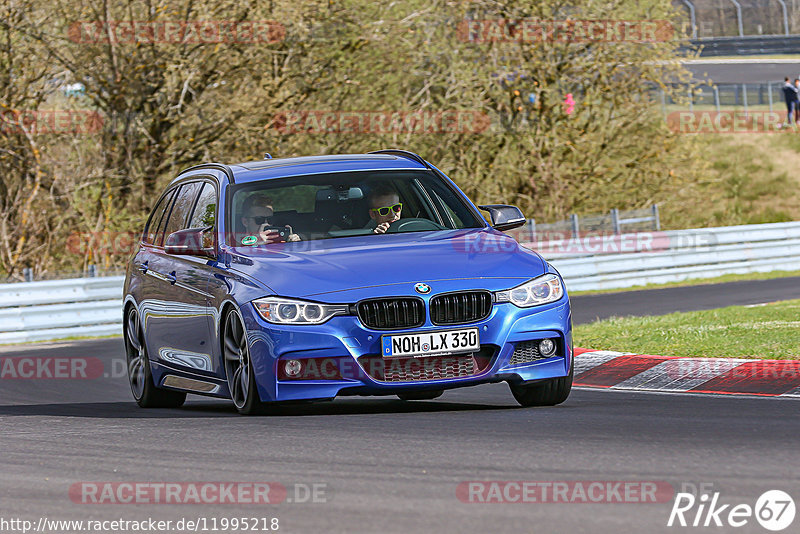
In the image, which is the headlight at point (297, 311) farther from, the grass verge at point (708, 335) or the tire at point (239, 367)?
the grass verge at point (708, 335)

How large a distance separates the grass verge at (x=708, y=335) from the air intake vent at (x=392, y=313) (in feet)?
12.1

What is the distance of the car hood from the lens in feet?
27.6

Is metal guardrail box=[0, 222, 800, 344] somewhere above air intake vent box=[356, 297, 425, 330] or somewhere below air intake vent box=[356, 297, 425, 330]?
below

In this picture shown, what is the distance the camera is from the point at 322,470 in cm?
668

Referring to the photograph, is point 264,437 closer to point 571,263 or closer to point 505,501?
point 505,501

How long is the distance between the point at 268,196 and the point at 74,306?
1235cm

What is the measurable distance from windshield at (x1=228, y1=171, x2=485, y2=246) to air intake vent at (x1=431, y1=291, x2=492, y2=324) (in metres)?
1.36

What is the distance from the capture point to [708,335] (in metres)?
13.2

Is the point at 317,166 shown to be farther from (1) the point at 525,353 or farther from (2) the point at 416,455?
(2) the point at 416,455

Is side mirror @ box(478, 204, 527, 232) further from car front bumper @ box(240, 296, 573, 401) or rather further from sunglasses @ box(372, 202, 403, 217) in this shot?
car front bumper @ box(240, 296, 573, 401)

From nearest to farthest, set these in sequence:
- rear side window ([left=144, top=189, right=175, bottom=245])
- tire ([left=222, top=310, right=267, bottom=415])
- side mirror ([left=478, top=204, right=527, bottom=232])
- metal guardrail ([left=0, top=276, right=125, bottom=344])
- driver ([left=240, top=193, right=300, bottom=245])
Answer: tire ([left=222, top=310, right=267, bottom=415]), driver ([left=240, top=193, right=300, bottom=245]), side mirror ([left=478, top=204, right=527, bottom=232]), rear side window ([left=144, top=189, right=175, bottom=245]), metal guardrail ([left=0, top=276, right=125, bottom=344])

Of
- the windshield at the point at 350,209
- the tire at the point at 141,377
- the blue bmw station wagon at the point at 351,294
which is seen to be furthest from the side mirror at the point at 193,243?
the tire at the point at 141,377

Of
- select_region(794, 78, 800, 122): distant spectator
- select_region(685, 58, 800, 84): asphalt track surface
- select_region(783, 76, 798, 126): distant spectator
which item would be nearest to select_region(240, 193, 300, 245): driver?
select_region(783, 76, 798, 126): distant spectator

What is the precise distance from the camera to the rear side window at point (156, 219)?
1152 centimetres
